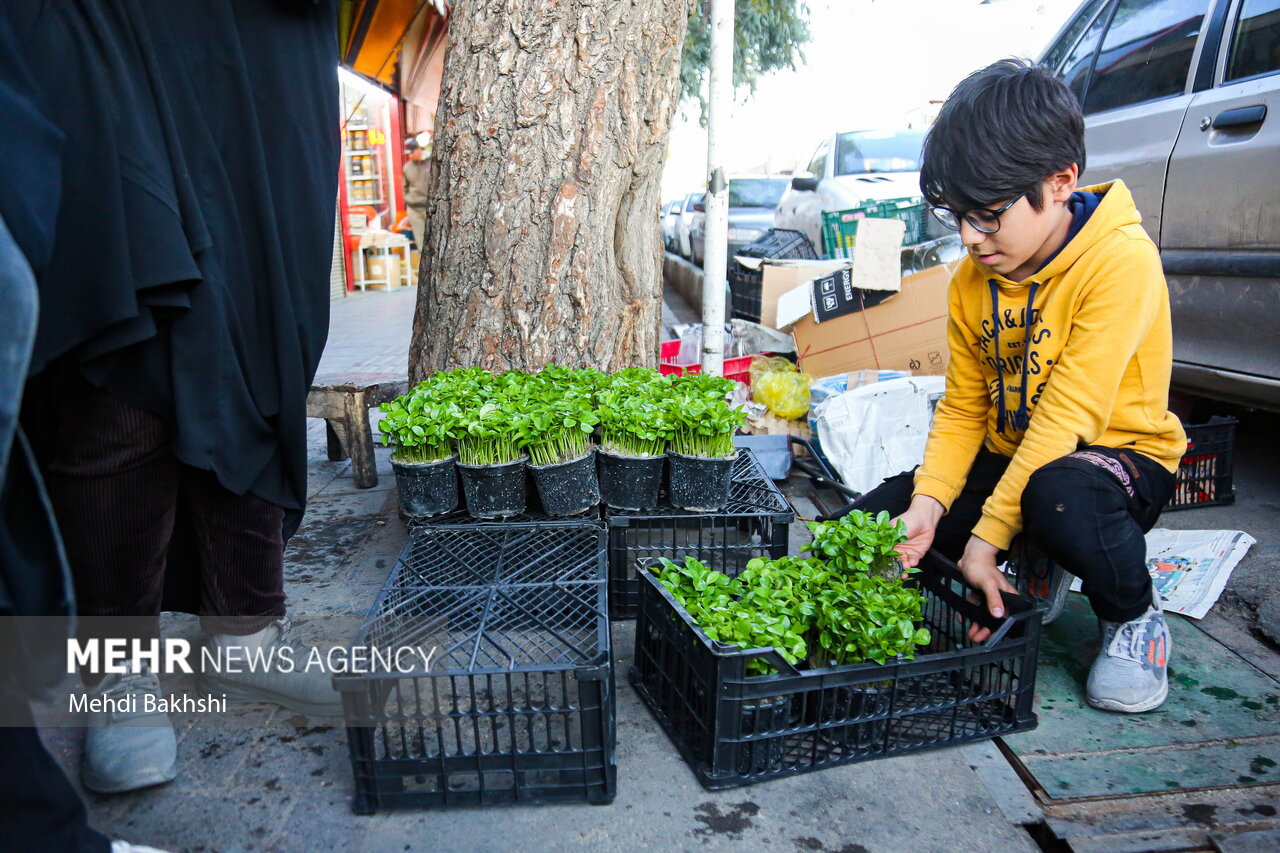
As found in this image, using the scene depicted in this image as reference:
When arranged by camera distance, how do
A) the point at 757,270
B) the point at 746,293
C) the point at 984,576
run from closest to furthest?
→ the point at 984,576 < the point at 757,270 < the point at 746,293

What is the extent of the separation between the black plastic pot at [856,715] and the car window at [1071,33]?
361 centimetres

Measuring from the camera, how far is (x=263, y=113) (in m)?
1.76

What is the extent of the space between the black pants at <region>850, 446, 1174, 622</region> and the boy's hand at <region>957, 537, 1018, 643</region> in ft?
0.36

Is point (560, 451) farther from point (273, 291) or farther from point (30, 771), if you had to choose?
point (30, 771)

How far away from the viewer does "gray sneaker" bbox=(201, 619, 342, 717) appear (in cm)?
195

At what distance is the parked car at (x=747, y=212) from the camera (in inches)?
485

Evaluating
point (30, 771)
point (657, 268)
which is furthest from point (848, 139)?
point (30, 771)

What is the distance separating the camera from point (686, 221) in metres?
16.2

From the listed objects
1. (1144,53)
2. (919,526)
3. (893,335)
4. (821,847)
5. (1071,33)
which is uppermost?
(1071,33)

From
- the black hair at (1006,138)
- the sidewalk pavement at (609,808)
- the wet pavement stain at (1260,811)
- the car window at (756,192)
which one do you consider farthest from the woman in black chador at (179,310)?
the car window at (756,192)

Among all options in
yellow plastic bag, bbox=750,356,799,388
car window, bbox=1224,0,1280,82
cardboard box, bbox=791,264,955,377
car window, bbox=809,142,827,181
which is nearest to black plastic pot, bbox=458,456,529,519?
yellow plastic bag, bbox=750,356,799,388

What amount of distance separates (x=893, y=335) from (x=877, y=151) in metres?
5.17

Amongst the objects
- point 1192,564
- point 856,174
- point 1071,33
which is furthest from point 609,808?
point 856,174

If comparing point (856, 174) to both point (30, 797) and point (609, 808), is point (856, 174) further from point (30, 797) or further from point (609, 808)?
point (30, 797)
